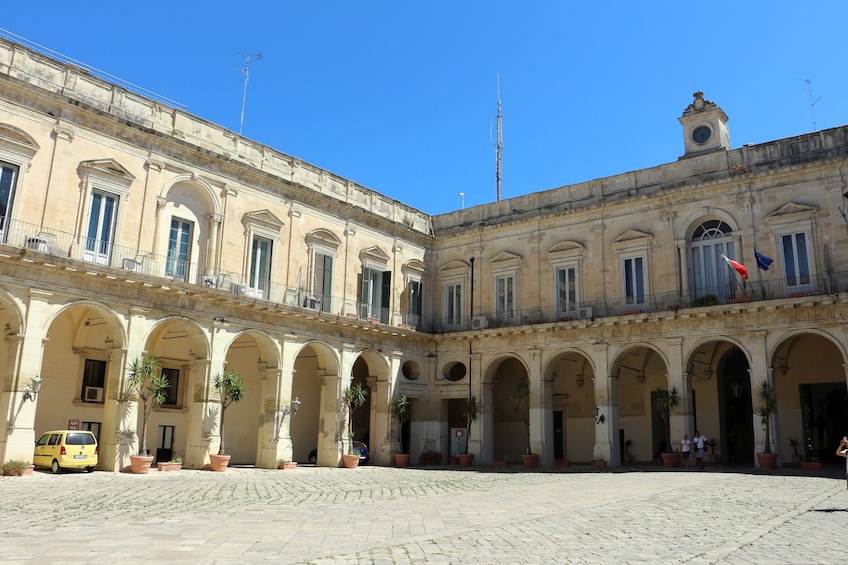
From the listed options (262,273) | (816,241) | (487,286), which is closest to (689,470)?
(816,241)

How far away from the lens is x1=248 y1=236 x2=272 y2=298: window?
77.6 feet

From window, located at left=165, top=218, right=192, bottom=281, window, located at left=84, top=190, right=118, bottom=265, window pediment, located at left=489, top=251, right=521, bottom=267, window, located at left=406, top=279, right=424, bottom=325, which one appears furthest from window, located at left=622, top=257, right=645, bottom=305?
window, located at left=84, top=190, right=118, bottom=265

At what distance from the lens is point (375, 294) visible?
27656 mm

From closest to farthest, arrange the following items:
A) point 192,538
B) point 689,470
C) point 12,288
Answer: point 192,538, point 12,288, point 689,470

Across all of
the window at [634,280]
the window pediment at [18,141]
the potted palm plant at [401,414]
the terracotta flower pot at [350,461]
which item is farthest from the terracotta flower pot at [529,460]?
the window pediment at [18,141]

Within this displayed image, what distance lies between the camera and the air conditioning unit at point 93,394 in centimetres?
2242

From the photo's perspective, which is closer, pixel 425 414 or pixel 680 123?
pixel 680 123

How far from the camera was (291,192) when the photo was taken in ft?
82.2

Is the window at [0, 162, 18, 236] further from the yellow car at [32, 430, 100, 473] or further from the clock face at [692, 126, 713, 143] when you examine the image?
the clock face at [692, 126, 713, 143]

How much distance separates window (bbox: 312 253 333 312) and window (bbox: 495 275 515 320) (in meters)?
6.74

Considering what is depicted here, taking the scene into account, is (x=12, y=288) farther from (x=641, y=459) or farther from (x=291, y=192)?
(x=641, y=459)

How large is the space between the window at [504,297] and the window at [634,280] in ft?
14.7

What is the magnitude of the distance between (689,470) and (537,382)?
21.1ft

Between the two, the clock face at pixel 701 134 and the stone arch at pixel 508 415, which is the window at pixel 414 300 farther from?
the clock face at pixel 701 134
